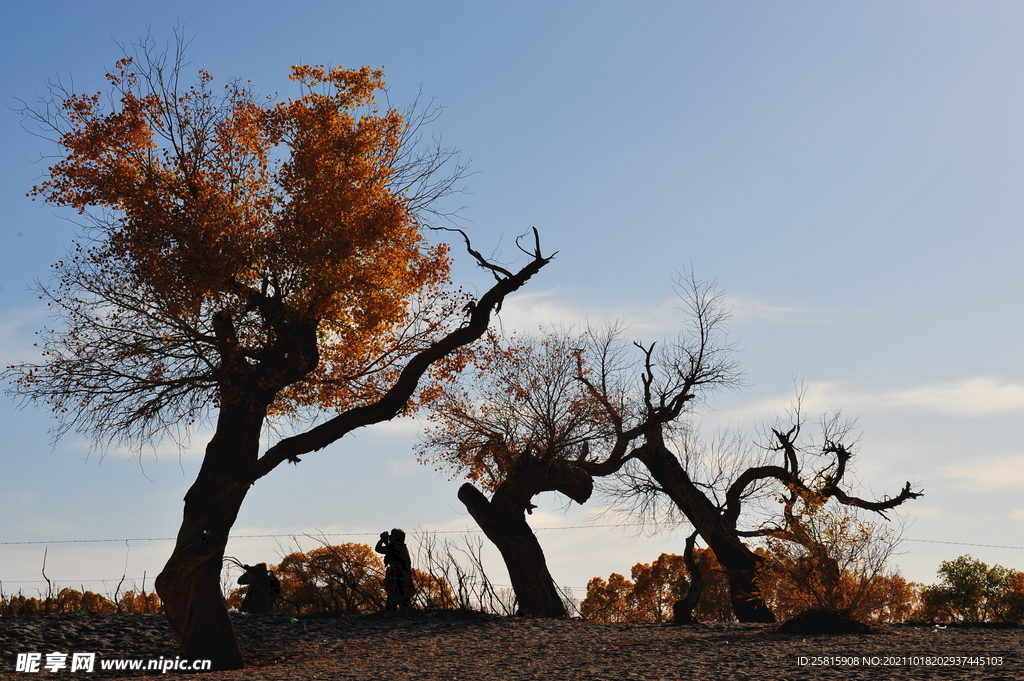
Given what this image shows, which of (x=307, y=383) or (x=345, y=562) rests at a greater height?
(x=307, y=383)

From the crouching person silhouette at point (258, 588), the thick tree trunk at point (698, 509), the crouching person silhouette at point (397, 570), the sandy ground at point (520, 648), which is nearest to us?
the sandy ground at point (520, 648)

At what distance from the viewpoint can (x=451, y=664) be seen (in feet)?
31.0

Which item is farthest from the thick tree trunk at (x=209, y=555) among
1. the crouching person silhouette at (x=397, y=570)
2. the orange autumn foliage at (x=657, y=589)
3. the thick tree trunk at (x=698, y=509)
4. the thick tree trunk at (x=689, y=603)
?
the orange autumn foliage at (x=657, y=589)

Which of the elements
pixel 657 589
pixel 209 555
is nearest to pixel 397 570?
pixel 209 555

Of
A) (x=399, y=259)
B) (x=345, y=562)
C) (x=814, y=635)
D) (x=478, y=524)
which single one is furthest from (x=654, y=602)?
(x=399, y=259)

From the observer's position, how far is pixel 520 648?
10617 mm

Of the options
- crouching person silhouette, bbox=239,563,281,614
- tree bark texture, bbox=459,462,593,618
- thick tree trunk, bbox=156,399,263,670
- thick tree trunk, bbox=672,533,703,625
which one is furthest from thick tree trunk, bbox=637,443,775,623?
thick tree trunk, bbox=156,399,263,670

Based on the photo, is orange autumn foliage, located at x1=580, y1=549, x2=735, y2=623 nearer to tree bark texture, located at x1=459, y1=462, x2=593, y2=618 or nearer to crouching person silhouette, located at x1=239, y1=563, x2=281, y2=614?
tree bark texture, located at x1=459, y1=462, x2=593, y2=618

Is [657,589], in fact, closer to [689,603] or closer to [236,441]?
[689,603]

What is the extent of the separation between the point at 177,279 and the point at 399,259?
3264 mm

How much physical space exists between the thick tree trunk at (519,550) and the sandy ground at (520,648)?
237cm

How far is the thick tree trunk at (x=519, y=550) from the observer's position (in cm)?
1641

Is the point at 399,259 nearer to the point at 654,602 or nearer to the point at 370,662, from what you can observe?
the point at 370,662

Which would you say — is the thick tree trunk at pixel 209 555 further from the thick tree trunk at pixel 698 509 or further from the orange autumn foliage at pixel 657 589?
the orange autumn foliage at pixel 657 589
